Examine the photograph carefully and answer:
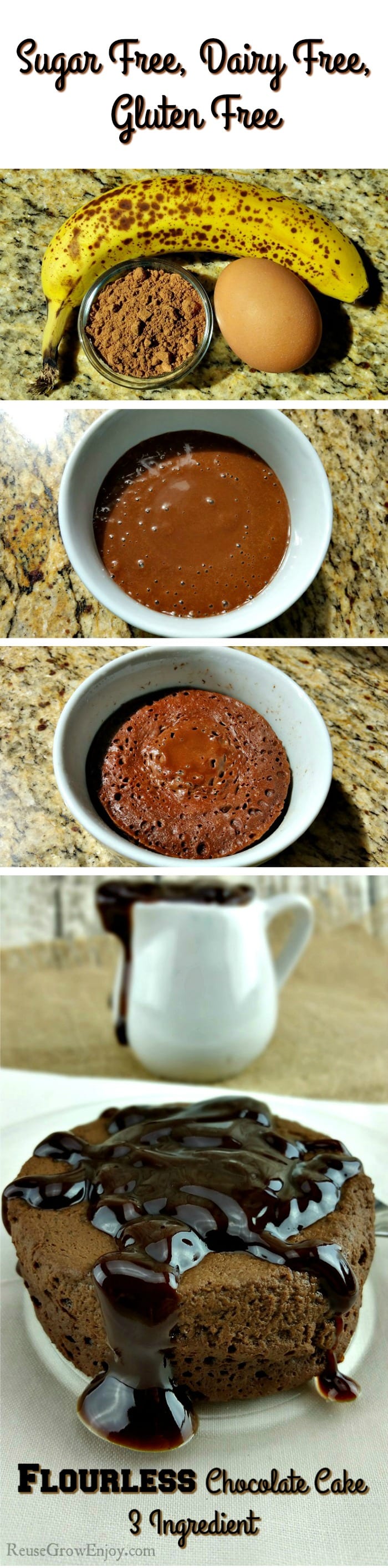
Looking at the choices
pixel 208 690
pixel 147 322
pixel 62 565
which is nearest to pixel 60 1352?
pixel 208 690

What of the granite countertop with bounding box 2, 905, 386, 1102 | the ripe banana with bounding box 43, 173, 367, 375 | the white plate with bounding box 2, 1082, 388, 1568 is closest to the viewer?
the white plate with bounding box 2, 1082, 388, 1568

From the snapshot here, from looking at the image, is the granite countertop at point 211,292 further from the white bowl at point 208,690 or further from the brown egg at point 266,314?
the white bowl at point 208,690

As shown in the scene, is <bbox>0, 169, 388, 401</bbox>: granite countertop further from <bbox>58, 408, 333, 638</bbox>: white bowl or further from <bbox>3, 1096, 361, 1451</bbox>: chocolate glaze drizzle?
<bbox>3, 1096, 361, 1451</bbox>: chocolate glaze drizzle

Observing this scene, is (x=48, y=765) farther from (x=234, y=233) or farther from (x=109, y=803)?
(x=234, y=233)

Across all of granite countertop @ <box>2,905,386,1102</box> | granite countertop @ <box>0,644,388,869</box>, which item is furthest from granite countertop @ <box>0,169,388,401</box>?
granite countertop @ <box>2,905,386,1102</box>

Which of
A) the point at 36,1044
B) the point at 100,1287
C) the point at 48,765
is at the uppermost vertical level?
the point at 48,765

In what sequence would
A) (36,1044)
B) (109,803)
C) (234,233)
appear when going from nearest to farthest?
(109,803) < (234,233) < (36,1044)

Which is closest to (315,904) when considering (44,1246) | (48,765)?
(48,765)
